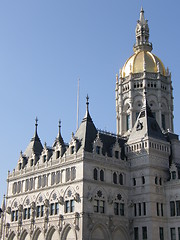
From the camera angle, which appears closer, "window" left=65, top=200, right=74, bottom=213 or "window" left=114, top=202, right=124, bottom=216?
"window" left=65, top=200, right=74, bottom=213

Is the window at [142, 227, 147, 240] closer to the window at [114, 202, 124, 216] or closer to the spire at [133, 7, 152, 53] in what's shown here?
the window at [114, 202, 124, 216]

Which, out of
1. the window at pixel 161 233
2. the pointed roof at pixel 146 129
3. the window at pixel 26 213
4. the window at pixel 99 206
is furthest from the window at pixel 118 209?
the window at pixel 26 213

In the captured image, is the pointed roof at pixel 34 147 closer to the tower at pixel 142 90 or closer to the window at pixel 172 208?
the tower at pixel 142 90

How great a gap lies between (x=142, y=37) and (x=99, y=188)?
150 ft

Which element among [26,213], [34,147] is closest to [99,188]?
[26,213]

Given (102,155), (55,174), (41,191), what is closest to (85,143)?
(102,155)

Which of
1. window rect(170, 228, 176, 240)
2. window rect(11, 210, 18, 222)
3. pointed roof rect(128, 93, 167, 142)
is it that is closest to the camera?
window rect(170, 228, 176, 240)

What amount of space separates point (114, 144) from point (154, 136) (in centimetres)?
701

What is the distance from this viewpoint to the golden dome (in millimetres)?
93562

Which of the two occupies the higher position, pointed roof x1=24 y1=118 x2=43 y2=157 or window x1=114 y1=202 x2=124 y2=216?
pointed roof x1=24 y1=118 x2=43 y2=157

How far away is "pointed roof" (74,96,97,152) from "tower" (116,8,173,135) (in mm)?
16884

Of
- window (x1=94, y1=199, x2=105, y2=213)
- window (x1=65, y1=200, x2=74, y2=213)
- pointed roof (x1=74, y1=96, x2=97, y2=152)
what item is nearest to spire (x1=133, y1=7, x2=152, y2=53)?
pointed roof (x1=74, y1=96, x2=97, y2=152)

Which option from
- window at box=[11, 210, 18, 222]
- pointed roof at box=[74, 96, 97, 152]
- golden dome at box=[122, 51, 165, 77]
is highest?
golden dome at box=[122, 51, 165, 77]

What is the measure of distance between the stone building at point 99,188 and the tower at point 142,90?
474 inches
